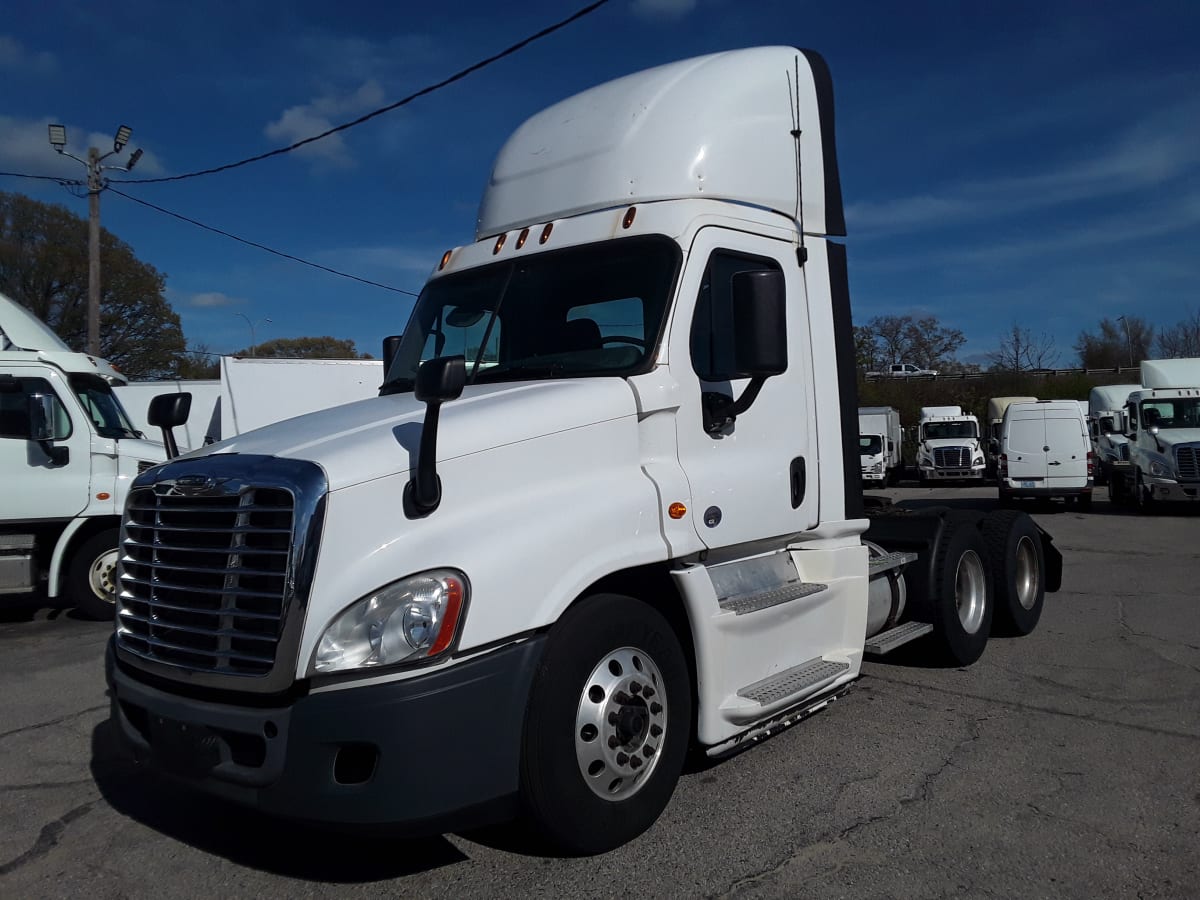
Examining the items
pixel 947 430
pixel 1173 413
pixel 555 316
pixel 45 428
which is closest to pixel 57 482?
pixel 45 428

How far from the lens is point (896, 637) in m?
6.00

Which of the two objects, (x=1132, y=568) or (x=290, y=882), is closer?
(x=290, y=882)

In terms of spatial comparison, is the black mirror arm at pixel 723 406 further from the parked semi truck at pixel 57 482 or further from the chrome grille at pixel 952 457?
the chrome grille at pixel 952 457

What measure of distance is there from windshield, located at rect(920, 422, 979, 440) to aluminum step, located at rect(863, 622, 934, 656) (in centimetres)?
2702

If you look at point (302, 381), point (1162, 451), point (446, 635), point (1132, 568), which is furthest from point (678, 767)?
point (1162, 451)

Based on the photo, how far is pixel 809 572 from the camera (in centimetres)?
523

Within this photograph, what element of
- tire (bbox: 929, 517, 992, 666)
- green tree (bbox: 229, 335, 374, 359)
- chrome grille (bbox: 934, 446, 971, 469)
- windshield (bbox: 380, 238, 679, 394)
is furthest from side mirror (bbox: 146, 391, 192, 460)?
green tree (bbox: 229, 335, 374, 359)

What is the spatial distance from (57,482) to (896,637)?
822cm

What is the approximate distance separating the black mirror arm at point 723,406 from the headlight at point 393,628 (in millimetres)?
1635

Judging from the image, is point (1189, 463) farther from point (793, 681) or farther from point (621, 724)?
point (621, 724)

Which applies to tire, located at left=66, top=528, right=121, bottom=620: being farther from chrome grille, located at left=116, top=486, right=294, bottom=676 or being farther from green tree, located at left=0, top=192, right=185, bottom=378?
green tree, located at left=0, top=192, right=185, bottom=378

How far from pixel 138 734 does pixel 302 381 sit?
44.7 feet

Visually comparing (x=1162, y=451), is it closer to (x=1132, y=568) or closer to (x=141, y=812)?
(x=1132, y=568)

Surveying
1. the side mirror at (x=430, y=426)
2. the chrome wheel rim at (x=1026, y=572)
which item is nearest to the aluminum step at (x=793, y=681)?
the side mirror at (x=430, y=426)
